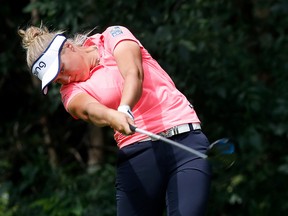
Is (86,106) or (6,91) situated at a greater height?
(86,106)

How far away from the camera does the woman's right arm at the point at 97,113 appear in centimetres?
384

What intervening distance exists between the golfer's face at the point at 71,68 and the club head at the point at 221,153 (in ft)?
2.48

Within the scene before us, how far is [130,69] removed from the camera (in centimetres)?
409

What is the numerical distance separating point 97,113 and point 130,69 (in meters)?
0.25

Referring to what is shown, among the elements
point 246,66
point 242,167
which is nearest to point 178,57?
point 246,66

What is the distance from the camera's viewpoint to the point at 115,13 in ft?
25.8

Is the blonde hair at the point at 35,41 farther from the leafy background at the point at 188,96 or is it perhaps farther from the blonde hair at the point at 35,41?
the leafy background at the point at 188,96

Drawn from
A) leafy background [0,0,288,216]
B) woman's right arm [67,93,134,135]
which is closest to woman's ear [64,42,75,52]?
woman's right arm [67,93,134,135]

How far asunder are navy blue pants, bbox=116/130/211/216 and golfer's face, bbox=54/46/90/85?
1.31ft

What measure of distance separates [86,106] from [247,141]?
155 inches

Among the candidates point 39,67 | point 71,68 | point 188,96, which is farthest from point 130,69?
point 188,96

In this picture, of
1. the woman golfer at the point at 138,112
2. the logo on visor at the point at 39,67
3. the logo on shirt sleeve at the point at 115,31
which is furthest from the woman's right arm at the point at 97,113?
the logo on shirt sleeve at the point at 115,31

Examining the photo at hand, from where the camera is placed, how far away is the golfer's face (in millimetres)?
4266

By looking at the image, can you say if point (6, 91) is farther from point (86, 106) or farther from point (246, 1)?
point (86, 106)
